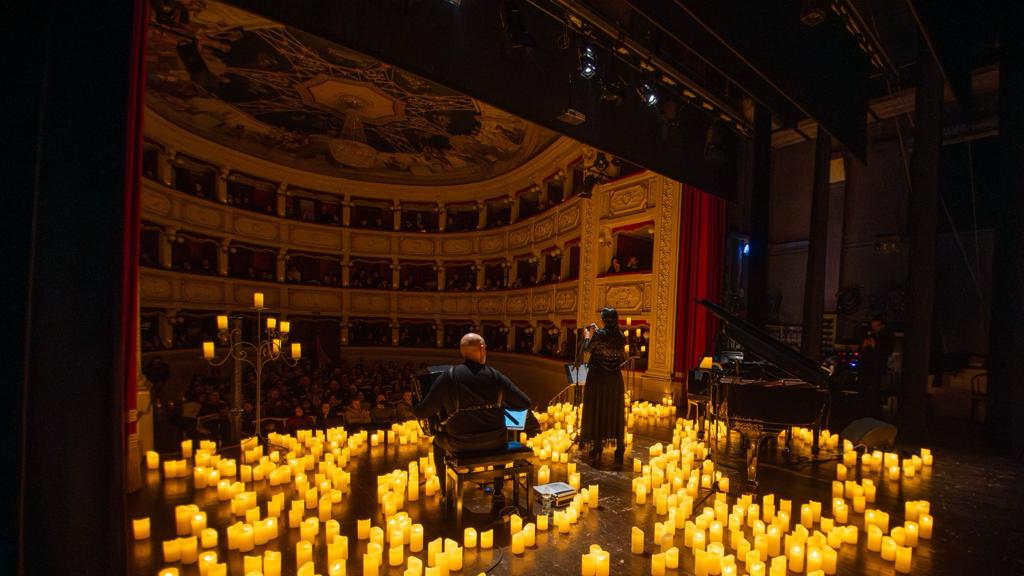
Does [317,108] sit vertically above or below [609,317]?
above

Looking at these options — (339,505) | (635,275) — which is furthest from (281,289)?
(339,505)

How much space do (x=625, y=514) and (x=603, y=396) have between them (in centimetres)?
171

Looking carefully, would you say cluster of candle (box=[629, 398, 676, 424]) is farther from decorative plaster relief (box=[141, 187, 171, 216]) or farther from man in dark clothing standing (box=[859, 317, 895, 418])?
decorative plaster relief (box=[141, 187, 171, 216])

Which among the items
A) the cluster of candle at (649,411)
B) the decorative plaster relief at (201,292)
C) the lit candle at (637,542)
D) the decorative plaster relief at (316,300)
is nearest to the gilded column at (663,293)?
the cluster of candle at (649,411)

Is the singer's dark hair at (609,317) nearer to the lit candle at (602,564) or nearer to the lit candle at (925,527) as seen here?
the lit candle at (602,564)

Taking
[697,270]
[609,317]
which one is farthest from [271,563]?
[697,270]

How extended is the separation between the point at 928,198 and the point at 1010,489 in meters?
4.89

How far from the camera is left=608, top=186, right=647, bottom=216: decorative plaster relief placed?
1082 cm

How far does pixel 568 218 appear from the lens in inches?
527

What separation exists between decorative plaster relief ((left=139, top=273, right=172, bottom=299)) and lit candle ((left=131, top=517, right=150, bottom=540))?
35.2ft

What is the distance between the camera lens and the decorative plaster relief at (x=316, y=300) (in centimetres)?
1657

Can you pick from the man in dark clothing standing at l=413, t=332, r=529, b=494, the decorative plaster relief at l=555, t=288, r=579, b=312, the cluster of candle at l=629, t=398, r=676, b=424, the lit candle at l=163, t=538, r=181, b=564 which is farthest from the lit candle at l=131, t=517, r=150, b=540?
the decorative plaster relief at l=555, t=288, r=579, b=312

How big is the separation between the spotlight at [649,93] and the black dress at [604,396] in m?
3.87

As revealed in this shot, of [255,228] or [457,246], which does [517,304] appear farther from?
[255,228]
